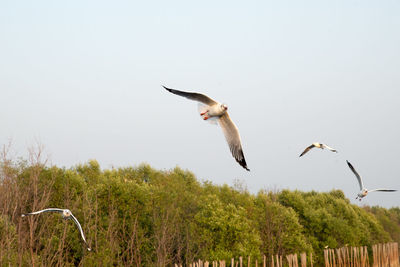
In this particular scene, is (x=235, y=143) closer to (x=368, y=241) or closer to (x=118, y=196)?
(x=118, y=196)

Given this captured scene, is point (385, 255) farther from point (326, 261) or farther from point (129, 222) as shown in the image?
point (129, 222)

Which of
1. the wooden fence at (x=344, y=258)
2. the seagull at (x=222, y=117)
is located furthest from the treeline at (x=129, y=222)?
the seagull at (x=222, y=117)

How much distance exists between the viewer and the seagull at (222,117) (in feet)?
30.3

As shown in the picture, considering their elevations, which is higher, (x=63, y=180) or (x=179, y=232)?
(x=63, y=180)

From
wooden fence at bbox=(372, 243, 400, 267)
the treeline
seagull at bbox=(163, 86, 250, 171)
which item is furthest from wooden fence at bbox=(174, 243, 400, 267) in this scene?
seagull at bbox=(163, 86, 250, 171)

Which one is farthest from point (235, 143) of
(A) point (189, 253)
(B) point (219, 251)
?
(A) point (189, 253)

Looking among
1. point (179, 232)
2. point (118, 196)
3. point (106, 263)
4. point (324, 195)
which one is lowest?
point (106, 263)

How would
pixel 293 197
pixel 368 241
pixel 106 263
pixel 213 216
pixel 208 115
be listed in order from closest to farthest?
pixel 208 115, pixel 106 263, pixel 213 216, pixel 293 197, pixel 368 241

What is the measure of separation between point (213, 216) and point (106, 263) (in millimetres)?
8308

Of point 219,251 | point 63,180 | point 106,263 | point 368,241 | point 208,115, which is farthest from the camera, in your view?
point 368,241

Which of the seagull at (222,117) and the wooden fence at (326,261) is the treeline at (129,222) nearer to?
the wooden fence at (326,261)

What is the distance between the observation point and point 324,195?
46719 millimetres

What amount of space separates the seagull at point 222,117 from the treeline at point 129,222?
9.96 metres

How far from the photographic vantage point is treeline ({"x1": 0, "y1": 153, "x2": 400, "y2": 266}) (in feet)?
68.5
